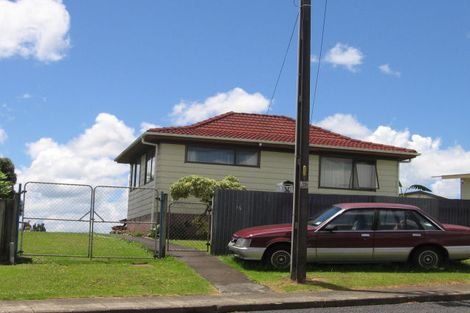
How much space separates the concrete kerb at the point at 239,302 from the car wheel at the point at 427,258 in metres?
2.17

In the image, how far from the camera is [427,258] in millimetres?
13680

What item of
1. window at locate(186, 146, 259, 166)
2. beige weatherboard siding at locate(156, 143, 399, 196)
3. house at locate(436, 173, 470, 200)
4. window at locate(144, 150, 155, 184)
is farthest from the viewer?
house at locate(436, 173, 470, 200)

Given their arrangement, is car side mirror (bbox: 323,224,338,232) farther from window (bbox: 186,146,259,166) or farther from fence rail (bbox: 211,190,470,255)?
window (bbox: 186,146,259,166)

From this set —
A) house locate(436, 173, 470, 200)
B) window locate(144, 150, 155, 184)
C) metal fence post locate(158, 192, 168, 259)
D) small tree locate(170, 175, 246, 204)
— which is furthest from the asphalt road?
house locate(436, 173, 470, 200)

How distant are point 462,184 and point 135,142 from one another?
16.5 metres

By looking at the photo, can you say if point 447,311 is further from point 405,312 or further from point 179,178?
point 179,178

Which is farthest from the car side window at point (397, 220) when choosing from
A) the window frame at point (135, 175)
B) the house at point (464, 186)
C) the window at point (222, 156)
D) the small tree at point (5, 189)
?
the house at point (464, 186)

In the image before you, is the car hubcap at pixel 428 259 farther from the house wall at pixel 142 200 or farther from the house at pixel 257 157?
the house wall at pixel 142 200

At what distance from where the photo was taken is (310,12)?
481 inches

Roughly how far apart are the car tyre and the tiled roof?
8822mm

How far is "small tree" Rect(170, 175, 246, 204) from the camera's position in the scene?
19.5m

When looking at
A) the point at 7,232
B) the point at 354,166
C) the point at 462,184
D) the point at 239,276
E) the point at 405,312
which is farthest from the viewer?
the point at 462,184

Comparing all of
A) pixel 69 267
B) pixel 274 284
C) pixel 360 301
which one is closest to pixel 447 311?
pixel 360 301

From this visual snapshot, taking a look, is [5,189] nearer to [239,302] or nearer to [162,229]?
[162,229]
